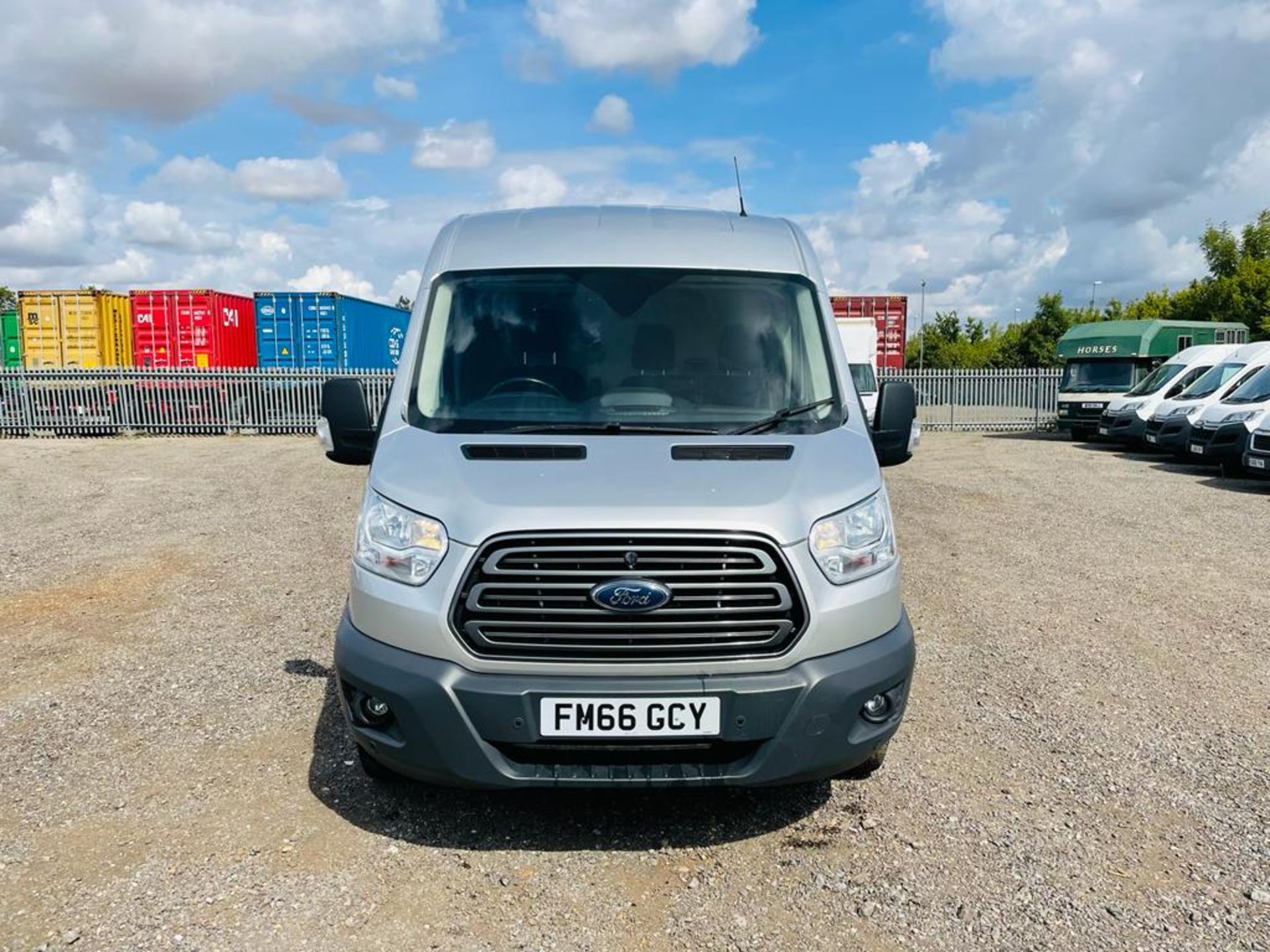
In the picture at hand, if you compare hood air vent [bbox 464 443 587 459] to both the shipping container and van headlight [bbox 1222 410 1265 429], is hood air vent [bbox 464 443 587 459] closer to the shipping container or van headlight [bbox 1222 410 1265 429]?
van headlight [bbox 1222 410 1265 429]

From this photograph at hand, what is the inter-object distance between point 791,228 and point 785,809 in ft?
8.58

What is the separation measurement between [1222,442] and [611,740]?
1410 cm

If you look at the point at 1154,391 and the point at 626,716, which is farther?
the point at 1154,391

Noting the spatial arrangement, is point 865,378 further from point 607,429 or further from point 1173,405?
point 607,429

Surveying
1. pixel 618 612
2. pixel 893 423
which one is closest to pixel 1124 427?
pixel 893 423

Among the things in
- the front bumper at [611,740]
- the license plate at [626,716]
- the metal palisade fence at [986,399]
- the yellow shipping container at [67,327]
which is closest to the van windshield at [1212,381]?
the metal palisade fence at [986,399]

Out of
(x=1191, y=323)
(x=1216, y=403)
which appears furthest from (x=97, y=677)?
(x=1191, y=323)

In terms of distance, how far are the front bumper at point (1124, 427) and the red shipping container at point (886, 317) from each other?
8.32 m

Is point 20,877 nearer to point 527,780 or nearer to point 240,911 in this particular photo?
point 240,911

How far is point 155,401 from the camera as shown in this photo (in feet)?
72.4

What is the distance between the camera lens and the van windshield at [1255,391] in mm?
14781

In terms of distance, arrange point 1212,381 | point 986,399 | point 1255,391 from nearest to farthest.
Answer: point 1255,391 → point 1212,381 → point 986,399

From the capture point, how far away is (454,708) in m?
3.02

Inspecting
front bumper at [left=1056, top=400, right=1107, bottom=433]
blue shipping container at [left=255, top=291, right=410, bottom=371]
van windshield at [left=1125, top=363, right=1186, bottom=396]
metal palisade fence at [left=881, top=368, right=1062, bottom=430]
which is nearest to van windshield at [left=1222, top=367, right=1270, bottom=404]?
van windshield at [left=1125, top=363, right=1186, bottom=396]
